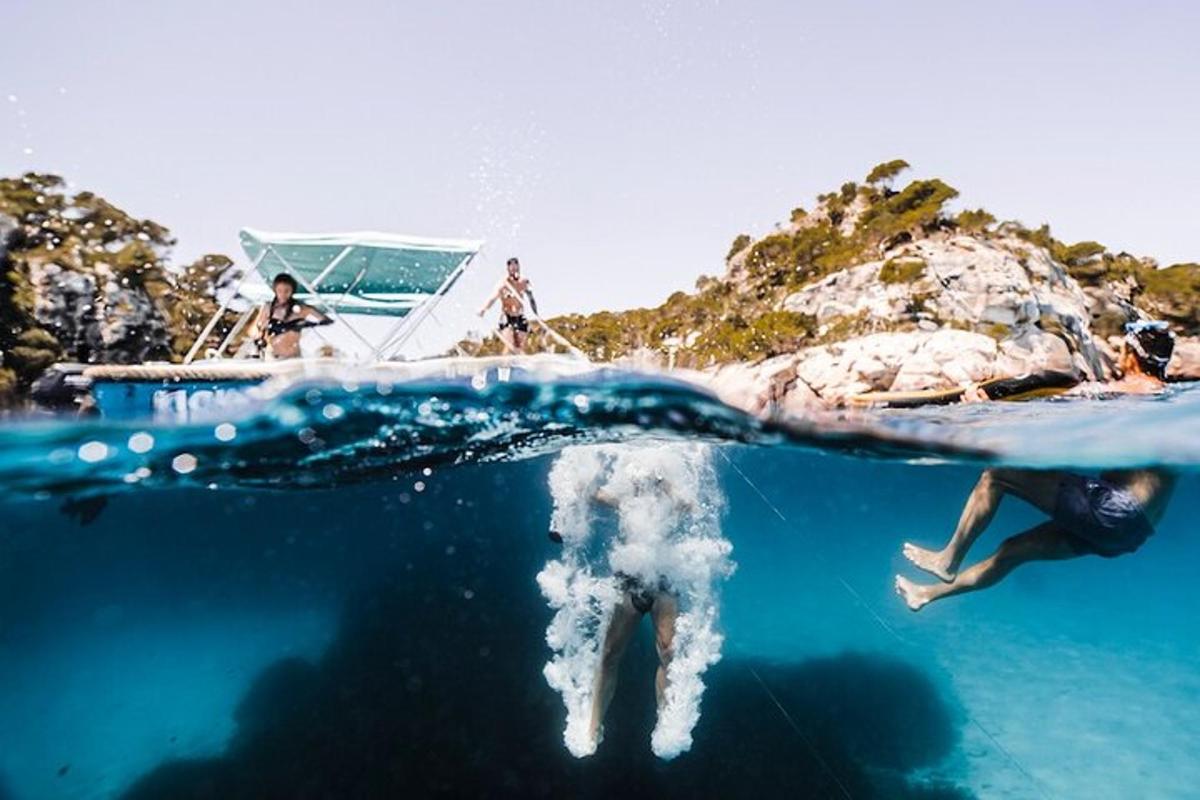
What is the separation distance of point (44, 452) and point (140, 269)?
35193 mm

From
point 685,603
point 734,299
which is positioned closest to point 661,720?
point 685,603

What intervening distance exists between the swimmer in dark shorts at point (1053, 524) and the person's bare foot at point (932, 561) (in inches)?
0.4

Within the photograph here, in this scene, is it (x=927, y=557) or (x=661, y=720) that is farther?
(x=661, y=720)

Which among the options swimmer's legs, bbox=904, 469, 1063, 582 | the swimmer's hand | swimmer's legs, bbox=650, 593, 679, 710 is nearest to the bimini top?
swimmer's legs, bbox=650, 593, 679, 710

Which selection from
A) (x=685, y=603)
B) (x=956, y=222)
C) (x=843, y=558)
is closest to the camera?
(x=685, y=603)

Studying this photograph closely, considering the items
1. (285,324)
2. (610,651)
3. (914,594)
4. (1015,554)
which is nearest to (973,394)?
(914,594)

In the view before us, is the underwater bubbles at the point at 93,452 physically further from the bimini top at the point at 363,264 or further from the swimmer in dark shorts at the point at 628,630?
the swimmer in dark shorts at the point at 628,630

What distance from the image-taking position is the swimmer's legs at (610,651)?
8.45 m

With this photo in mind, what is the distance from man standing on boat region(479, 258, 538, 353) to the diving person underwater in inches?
327

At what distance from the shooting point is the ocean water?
30.2ft

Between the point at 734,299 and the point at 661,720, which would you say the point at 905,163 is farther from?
the point at 661,720

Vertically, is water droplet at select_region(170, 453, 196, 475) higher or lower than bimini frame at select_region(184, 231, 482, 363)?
lower

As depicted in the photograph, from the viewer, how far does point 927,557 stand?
774 cm

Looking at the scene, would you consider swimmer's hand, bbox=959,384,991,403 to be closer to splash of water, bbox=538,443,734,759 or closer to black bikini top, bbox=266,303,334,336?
splash of water, bbox=538,443,734,759
